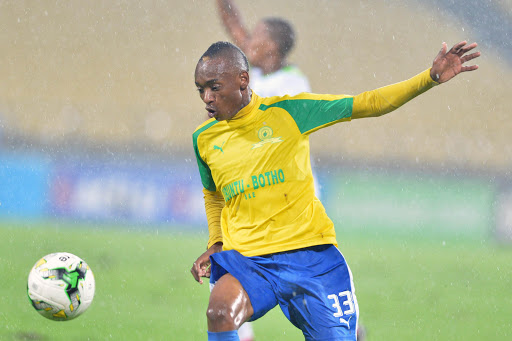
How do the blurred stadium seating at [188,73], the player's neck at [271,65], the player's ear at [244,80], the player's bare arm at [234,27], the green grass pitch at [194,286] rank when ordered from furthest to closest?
the blurred stadium seating at [188,73] < the player's bare arm at [234,27] < the player's neck at [271,65] < the green grass pitch at [194,286] < the player's ear at [244,80]

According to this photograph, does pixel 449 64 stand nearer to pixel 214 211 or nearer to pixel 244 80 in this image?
pixel 244 80

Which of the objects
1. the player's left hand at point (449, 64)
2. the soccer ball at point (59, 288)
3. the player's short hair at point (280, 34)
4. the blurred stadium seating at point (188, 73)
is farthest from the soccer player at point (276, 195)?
the blurred stadium seating at point (188, 73)

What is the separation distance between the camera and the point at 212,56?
3.06m

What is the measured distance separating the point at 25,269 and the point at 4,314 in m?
1.92

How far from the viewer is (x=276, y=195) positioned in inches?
120

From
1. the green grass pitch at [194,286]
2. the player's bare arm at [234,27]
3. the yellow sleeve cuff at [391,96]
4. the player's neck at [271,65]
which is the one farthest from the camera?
the player's bare arm at [234,27]

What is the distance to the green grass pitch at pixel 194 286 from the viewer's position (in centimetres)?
486

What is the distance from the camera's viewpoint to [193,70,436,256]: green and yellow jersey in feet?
9.86

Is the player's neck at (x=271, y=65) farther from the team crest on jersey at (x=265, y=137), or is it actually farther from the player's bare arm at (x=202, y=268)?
the player's bare arm at (x=202, y=268)

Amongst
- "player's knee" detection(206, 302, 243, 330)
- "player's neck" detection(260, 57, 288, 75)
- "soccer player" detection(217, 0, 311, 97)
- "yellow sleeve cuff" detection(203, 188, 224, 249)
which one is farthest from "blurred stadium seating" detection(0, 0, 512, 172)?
"player's knee" detection(206, 302, 243, 330)

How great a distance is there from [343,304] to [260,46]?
2.39 metres

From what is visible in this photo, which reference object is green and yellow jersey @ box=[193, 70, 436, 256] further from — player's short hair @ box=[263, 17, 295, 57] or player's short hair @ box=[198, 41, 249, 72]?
player's short hair @ box=[263, 17, 295, 57]

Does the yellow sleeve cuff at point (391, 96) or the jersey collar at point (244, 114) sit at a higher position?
the jersey collar at point (244, 114)

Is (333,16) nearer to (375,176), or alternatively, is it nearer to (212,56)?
(375,176)
